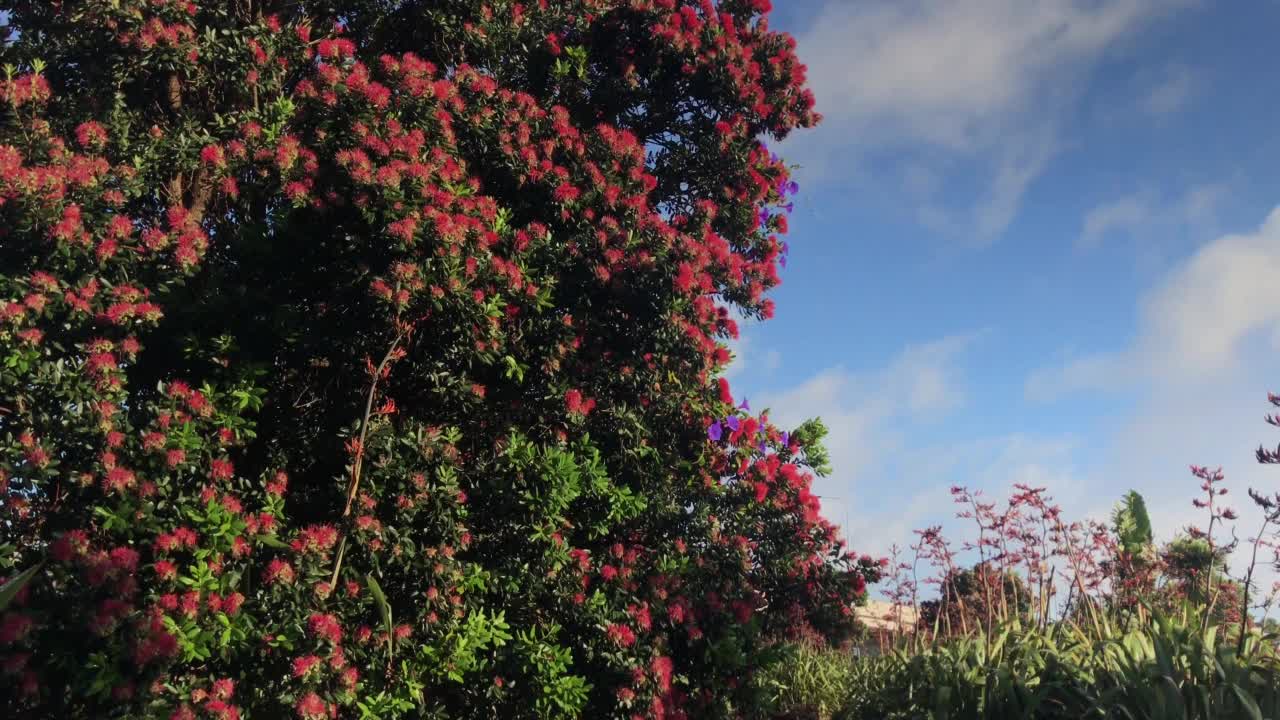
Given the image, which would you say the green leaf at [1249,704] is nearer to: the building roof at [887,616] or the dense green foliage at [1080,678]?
the dense green foliage at [1080,678]

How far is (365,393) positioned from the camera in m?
6.21

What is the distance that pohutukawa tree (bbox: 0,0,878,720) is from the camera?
491cm

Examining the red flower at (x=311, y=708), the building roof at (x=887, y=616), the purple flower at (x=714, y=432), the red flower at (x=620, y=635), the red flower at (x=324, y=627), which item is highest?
the purple flower at (x=714, y=432)

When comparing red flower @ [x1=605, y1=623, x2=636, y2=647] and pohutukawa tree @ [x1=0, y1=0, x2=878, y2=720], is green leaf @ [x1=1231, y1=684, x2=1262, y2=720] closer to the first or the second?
pohutukawa tree @ [x1=0, y1=0, x2=878, y2=720]

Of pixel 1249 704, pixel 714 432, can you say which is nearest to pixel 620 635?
pixel 714 432

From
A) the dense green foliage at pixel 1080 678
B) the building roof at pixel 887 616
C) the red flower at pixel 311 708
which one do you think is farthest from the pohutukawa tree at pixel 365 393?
the building roof at pixel 887 616

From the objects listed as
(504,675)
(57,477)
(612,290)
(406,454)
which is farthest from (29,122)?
(504,675)

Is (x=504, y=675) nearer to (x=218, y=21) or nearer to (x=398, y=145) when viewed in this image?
(x=398, y=145)

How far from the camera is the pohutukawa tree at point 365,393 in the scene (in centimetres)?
491

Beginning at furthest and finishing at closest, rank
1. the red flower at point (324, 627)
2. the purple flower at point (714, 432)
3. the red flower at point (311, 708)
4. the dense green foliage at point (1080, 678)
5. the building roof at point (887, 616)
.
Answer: the building roof at point (887, 616) → the purple flower at point (714, 432) → the dense green foliage at point (1080, 678) → the red flower at point (324, 627) → the red flower at point (311, 708)

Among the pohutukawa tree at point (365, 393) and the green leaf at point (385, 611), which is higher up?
the pohutukawa tree at point (365, 393)

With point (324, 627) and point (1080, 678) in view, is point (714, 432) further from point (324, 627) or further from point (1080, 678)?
point (324, 627)

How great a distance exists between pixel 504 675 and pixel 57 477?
3.18 meters

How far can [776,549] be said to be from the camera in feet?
24.3
